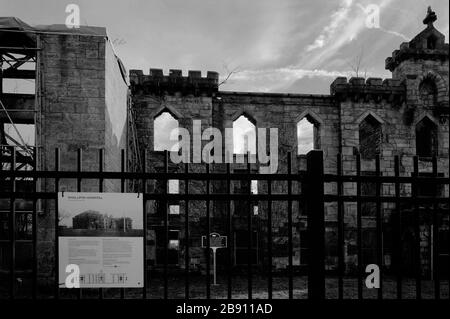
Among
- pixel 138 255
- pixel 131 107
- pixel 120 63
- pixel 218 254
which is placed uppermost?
pixel 120 63

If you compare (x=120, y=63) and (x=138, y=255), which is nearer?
(x=138, y=255)

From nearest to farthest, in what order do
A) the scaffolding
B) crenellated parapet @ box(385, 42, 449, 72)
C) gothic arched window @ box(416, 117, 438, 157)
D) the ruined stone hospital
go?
the scaffolding, the ruined stone hospital, crenellated parapet @ box(385, 42, 449, 72), gothic arched window @ box(416, 117, 438, 157)

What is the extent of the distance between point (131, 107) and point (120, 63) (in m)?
3.03

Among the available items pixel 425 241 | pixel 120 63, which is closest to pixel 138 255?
pixel 120 63

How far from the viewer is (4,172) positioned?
4102 mm

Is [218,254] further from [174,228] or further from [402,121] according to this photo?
[402,121]

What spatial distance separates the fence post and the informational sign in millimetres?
1683

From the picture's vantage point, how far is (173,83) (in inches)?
718

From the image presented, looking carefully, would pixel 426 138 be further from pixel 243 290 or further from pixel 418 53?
pixel 243 290

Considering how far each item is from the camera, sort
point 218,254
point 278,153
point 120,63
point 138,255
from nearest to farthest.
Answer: point 138,255 < point 120,63 < point 218,254 < point 278,153

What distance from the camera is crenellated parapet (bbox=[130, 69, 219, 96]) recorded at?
712 inches

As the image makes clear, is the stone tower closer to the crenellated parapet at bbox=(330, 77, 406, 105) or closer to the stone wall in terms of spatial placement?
the crenellated parapet at bbox=(330, 77, 406, 105)

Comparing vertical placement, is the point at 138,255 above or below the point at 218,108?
below

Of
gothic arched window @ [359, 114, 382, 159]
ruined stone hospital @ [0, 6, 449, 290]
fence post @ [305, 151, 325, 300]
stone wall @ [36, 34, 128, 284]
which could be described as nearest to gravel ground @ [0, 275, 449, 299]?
ruined stone hospital @ [0, 6, 449, 290]
